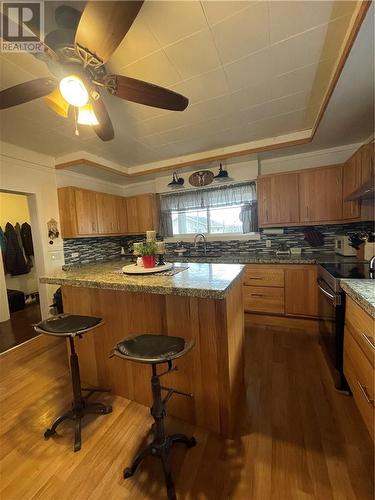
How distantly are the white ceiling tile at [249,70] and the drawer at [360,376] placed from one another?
212 centimetres

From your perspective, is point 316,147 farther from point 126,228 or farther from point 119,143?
point 126,228

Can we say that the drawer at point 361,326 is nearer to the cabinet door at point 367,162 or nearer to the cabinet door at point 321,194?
the cabinet door at point 367,162

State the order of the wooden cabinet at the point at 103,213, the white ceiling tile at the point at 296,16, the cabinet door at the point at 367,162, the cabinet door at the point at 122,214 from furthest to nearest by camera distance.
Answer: the cabinet door at the point at 122,214
the wooden cabinet at the point at 103,213
the cabinet door at the point at 367,162
the white ceiling tile at the point at 296,16

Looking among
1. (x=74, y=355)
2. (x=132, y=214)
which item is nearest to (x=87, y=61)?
(x=74, y=355)

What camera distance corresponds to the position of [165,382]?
1.60 m

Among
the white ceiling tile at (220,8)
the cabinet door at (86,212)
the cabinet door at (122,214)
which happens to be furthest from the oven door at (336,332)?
the cabinet door at (122,214)

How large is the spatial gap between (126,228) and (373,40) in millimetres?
3987

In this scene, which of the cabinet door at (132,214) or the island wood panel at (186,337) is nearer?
the island wood panel at (186,337)

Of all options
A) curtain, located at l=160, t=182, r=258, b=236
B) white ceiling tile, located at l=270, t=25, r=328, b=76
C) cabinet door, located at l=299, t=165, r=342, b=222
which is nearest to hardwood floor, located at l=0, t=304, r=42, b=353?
curtain, located at l=160, t=182, r=258, b=236

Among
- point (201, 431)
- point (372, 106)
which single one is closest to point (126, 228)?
point (201, 431)

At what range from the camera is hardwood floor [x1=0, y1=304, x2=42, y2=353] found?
2.89m

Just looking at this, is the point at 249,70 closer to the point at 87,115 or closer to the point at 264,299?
the point at 87,115

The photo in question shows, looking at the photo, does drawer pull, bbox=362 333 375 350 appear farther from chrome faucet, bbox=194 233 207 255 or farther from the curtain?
chrome faucet, bbox=194 233 207 255

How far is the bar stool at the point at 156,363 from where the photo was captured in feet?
3.53
